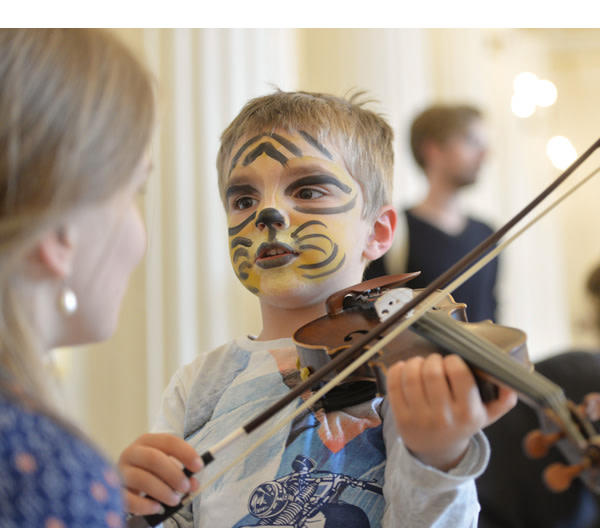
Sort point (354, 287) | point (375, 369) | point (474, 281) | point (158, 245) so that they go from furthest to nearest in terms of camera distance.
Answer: point (474, 281)
point (158, 245)
point (354, 287)
point (375, 369)

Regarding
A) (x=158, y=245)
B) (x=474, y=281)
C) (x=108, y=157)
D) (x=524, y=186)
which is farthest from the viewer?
(x=524, y=186)

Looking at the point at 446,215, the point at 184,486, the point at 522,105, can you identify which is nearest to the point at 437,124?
the point at 446,215

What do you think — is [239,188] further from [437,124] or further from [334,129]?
[437,124]

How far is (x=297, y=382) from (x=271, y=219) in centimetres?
26

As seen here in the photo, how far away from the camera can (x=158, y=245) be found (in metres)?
1.91

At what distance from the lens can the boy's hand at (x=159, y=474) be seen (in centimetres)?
84

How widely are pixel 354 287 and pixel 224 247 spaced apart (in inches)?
36.3

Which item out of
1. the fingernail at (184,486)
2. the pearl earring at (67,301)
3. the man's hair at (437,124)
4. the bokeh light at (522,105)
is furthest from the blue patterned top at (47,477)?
the bokeh light at (522,105)

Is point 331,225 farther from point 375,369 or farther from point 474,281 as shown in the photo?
point 474,281

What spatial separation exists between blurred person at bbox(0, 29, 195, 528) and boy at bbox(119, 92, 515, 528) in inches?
9.9

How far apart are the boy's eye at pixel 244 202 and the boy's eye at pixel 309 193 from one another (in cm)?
8

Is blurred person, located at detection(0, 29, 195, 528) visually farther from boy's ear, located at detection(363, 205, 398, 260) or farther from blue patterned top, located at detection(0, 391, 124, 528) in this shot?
boy's ear, located at detection(363, 205, 398, 260)

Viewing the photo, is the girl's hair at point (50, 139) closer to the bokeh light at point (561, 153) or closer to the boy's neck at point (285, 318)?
the boy's neck at point (285, 318)

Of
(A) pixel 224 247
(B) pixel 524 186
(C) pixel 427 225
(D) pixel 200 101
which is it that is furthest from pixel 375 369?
(B) pixel 524 186
